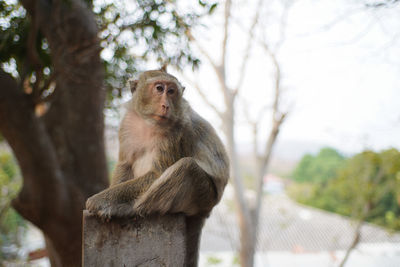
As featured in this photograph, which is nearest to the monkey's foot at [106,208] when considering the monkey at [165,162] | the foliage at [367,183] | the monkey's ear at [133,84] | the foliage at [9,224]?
the monkey at [165,162]

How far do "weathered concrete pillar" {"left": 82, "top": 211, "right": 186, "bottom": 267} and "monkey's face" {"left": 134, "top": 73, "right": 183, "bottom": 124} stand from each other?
75cm

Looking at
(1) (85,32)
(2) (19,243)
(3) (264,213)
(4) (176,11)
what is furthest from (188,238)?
(3) (264,213)

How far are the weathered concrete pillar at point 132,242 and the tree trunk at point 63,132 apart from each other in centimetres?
223

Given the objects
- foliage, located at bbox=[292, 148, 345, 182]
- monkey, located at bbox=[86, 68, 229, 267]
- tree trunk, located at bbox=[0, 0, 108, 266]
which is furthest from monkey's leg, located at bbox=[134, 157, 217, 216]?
foliage, located at bbox=[292, 148, 345, 182]

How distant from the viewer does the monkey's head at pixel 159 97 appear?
256cm

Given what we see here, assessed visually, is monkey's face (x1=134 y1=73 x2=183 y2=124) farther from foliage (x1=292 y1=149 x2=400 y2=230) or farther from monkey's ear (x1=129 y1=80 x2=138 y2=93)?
foliage (x1=292 y1=149 x2=400 y2=230)

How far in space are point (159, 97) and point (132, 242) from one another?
1052 mm

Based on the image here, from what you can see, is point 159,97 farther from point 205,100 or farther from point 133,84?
point 205,100

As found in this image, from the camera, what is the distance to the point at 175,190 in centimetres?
237

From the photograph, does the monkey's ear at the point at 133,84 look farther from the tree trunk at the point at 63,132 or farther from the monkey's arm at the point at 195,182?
the tree trunk at the point at 63,132

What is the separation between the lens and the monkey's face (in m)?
2.56

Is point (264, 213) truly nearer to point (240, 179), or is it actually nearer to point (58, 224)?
point (240, 179)

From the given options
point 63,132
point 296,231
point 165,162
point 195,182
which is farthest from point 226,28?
point 296,231

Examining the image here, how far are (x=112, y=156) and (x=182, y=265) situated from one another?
37.4 feet
